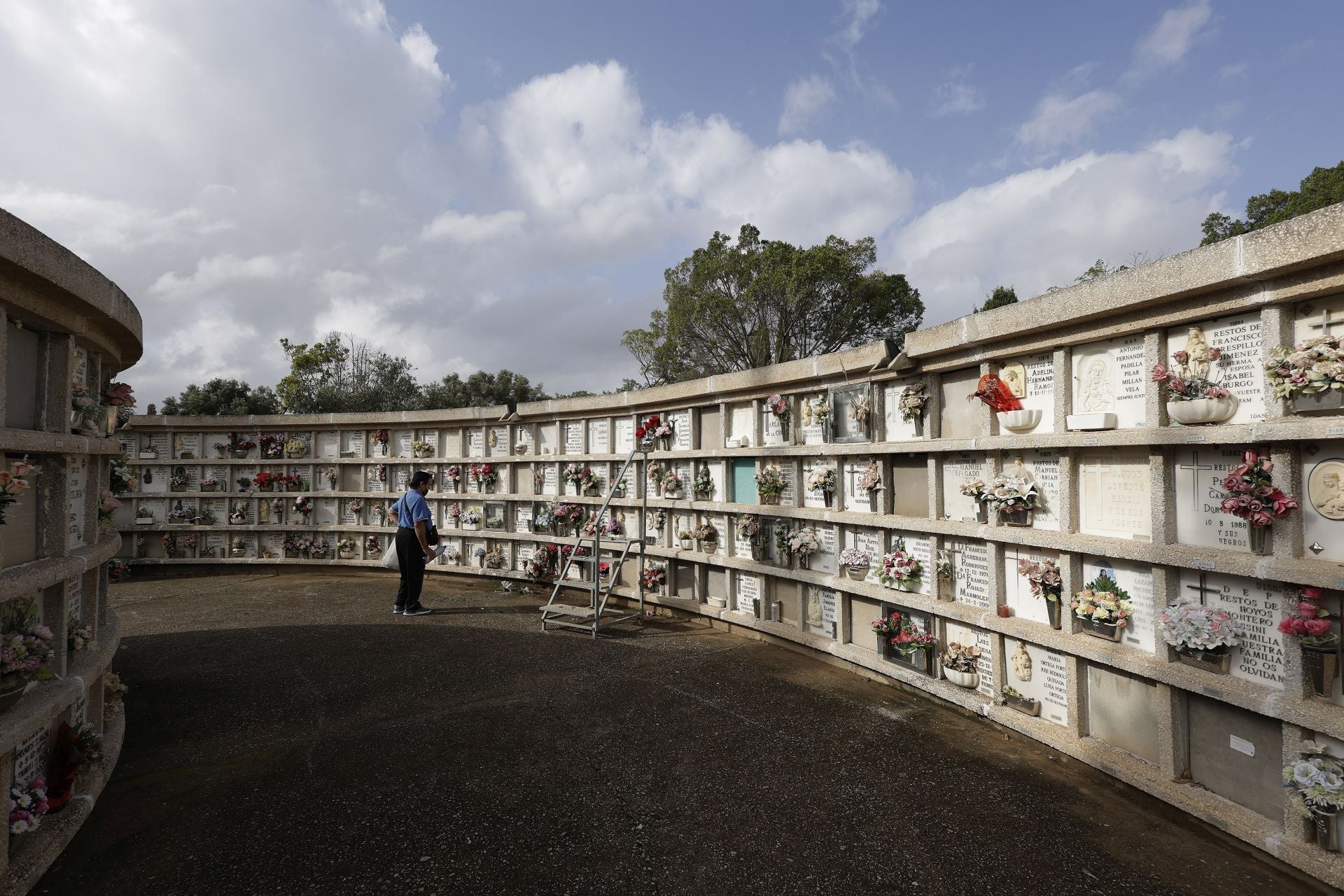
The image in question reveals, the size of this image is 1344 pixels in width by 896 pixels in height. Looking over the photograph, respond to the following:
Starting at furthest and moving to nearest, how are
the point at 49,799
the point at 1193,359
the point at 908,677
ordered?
1. the point at 908,677
2. the point at 1193,359
3. the point at 49,799

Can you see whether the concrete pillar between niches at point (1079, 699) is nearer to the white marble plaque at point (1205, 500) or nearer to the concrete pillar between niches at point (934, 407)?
the white marble plaque at point (1205, 500)

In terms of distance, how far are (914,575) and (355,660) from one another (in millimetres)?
5355

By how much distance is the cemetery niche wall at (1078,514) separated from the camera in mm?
3010

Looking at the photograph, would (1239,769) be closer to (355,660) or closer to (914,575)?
(914,575)

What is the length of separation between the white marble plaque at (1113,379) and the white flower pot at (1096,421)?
0.13 feet

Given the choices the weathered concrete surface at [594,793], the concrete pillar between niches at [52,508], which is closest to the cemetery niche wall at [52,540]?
Answer: the concrete pillar between niches at [52,508]

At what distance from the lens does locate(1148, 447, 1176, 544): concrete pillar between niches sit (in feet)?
11.6

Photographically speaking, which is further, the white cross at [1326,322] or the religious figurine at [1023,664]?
the religious figurine at [1023,664]

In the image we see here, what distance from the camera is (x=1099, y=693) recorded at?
12.8 feet

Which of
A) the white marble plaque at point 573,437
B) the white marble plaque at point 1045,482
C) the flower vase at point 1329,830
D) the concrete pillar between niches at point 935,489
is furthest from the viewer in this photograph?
the white marble plaque at point 573,437

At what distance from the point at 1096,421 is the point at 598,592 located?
524 cm

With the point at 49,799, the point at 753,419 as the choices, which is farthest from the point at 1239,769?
the point at 49,799

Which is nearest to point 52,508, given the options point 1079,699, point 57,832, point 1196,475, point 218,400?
point 57,832

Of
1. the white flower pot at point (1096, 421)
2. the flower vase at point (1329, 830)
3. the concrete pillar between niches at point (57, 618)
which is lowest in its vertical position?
the flower vase at point (1329, 830)
